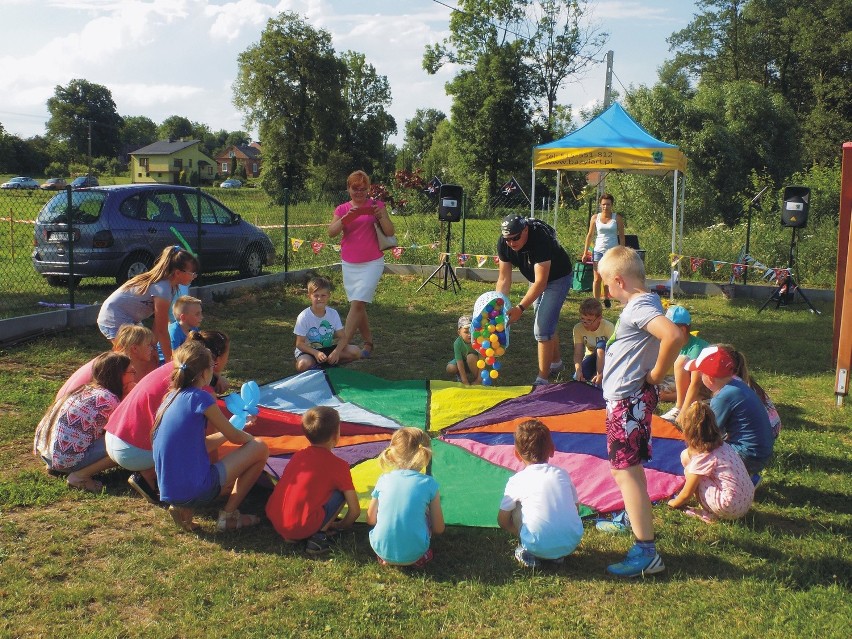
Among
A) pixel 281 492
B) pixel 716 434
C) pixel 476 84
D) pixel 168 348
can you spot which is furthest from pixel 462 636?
pixel 476 84

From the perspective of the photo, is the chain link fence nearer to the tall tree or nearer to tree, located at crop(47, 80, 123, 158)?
the tall tree

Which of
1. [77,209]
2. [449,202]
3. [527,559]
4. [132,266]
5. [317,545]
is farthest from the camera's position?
[449,202]

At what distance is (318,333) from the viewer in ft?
24.8

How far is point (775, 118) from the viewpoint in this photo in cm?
2775

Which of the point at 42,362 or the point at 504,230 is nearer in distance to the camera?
the point at 504,230

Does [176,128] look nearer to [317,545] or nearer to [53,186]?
[53,186]

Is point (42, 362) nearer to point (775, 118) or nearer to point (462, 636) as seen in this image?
point (462, 636)

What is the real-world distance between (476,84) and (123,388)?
38.7 meters

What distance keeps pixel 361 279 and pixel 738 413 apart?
4402 mm

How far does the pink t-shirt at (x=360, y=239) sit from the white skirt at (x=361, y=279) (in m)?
0.06

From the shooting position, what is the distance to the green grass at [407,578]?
11.1 feet

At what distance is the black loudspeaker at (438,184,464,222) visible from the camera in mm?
13195

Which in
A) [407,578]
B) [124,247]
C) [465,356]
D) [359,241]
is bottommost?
[407,578]

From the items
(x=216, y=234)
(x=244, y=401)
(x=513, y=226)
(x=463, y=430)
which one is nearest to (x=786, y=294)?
(x=513, y=226)
